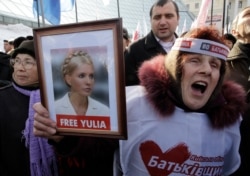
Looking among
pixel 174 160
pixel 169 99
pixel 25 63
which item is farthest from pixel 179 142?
pixel 25 63

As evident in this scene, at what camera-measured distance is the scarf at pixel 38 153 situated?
1.98m

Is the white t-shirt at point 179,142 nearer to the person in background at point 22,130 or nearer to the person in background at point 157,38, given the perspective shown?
the person in background at point 22,130

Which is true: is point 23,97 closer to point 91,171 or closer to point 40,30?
point 91,171

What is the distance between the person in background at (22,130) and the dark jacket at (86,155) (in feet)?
→ 0.45

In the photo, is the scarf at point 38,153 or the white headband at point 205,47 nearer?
the white headband at point 205,47

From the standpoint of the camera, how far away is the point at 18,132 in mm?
2043

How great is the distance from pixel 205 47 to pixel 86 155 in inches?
34.5

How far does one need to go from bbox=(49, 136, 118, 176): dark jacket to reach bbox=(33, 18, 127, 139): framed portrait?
0.60 ft

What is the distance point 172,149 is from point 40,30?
0.82 m

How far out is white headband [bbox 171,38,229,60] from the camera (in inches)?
56.2

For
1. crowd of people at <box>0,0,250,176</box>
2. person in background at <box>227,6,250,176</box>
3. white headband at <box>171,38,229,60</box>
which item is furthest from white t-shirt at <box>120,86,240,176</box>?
person in background at <box>227,6,250,176</box>

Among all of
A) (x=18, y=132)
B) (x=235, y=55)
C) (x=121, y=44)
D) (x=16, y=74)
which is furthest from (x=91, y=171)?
(x=235, y=55)

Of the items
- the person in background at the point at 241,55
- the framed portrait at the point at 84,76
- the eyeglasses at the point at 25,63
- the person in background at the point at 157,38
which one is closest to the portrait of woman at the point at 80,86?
the framed portrait at the point at 84,76

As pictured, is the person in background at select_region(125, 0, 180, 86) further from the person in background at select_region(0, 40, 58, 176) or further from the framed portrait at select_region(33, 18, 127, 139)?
the framed portrait at select_region(33, 18, 127, 139)
